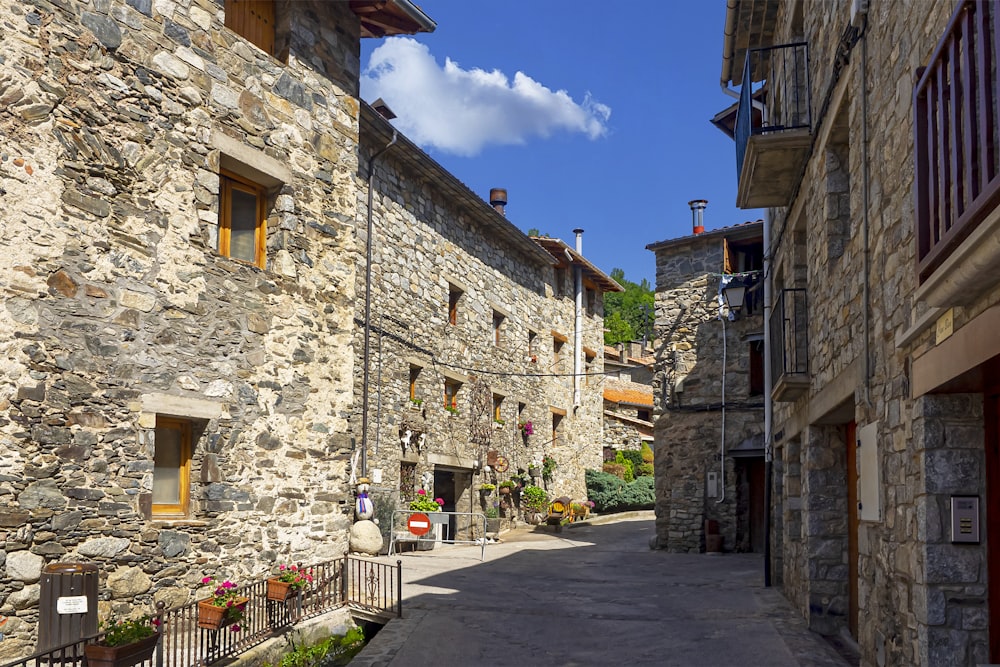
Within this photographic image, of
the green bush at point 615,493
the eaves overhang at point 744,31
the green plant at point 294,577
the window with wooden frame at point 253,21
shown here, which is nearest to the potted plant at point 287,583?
the green plant at point 294,577

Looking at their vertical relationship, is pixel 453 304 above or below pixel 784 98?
below

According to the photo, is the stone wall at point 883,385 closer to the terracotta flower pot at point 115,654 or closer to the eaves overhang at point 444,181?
the terracotta flower pot at point 115,654

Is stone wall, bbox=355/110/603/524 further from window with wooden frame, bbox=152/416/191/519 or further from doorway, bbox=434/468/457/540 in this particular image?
window with wooden frame, bbox=152/416/191/519

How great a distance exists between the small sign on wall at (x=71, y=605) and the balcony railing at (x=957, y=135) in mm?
6177

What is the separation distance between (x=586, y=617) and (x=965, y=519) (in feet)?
19.1

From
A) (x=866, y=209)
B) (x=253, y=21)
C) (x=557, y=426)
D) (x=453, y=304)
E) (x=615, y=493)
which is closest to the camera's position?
(x=866, y=209)

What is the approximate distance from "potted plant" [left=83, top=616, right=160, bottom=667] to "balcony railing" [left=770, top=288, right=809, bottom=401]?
20.0ft

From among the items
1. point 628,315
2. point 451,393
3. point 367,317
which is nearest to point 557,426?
point 451,393

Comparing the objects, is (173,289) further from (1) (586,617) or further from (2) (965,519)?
(2) (965,519)

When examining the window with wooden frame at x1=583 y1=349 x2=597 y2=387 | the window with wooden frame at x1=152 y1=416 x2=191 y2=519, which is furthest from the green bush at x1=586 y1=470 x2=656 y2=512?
the window with wooden frame at x1=152 y1=416 x2=191 y2=519

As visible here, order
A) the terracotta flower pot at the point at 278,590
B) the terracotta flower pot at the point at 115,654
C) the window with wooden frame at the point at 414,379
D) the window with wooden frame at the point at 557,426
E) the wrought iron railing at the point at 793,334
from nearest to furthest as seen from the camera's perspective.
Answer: the terracotta flower pot at the point at 115,654 < the terracotta flower pot at the point at 278,590 < the wrought iron railing at the point at 793,334 < the window with wooden frame at the point at 414,379 < the window with wooden frame at the point at 557,426

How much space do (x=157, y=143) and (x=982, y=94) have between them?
7156 mm

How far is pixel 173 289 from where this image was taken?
8.50 m

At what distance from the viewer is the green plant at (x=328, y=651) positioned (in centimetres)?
833
